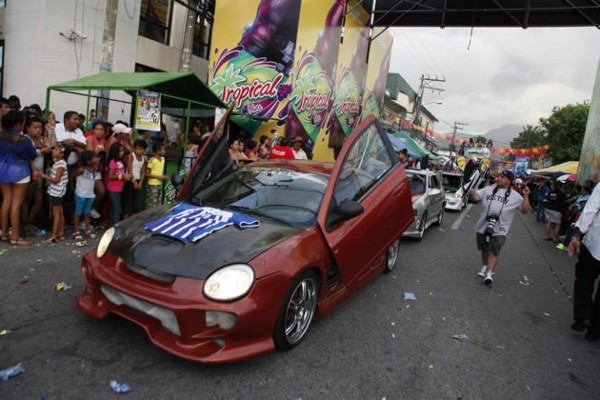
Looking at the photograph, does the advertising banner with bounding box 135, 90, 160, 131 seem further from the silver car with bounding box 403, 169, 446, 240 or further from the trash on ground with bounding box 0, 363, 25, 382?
the silver car with bounding box 403, 169, 446, 240

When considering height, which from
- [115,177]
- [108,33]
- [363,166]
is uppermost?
[108,33]

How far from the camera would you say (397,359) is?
3328 mm

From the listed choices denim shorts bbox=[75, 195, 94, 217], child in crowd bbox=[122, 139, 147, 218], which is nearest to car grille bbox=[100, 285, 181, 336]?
denim shorts bbox=[75, 195, 94, 217]

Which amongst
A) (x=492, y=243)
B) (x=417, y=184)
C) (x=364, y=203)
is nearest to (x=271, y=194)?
(x=364, y=203)

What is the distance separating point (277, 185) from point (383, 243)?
1.34 metres

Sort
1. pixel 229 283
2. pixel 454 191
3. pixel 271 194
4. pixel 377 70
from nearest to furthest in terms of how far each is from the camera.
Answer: pixel 229 283 → pixel 271 194 → pixel 454 191 → pixel 377 70

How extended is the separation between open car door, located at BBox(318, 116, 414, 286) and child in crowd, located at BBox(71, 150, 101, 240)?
3.69m

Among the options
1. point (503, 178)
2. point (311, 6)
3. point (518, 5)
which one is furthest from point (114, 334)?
point (518, 5)

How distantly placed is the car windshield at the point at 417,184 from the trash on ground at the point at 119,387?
7326mm

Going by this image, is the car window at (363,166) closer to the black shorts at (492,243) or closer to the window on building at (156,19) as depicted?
the black shorts at (492,243)

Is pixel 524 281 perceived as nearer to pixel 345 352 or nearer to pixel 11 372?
pixel 345 352

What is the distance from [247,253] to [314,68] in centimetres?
1237

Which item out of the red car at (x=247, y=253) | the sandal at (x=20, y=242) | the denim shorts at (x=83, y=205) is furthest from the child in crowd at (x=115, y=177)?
the red car at (x=247, y=253)

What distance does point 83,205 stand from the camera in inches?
225
